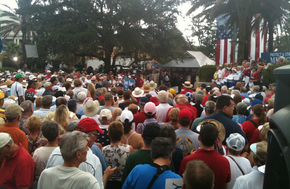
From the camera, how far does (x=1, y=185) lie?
9.82 feet

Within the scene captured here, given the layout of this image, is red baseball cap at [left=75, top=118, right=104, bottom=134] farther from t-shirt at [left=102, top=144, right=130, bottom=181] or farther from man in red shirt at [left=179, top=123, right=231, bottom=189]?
man in red shirt at [left=179, top=123, right=231, bottom=189]

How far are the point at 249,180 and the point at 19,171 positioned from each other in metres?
2.41

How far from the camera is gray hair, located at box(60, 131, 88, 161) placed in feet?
7.91

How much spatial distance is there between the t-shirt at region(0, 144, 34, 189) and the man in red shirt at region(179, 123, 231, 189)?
1760 millimetres

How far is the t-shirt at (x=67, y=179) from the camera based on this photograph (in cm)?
229

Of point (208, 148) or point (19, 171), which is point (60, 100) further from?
point (208, 148)

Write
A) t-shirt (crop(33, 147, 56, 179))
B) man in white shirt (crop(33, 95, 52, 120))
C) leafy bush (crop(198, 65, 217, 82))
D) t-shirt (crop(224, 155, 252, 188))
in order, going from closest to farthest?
1. t-shirt (crop(224, 155, 252, 188))
2. t-shirt (crop(33, 147, 56, 179))
3. man in white shirt (crop(33, 95, 52, 120))
4. leafy bush (crop(198, 65, 217, 82))

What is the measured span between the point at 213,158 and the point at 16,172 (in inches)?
86.2

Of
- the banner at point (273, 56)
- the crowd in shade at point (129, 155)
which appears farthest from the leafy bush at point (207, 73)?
the crowd in shade at point (129, 155)

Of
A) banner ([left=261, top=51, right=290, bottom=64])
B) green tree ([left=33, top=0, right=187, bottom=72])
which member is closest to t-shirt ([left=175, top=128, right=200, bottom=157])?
banner ([left=261, top=51, right=290, bottom=64])

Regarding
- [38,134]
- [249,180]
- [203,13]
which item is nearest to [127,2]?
[203,13]

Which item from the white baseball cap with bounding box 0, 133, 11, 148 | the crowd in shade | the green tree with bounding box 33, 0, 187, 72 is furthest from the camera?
the green tree with bounding box 33, 0, 187, 72

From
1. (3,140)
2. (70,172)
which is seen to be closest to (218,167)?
(70,172)

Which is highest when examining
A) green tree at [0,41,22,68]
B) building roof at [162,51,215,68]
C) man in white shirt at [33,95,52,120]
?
green tree at [0,41,22,68]
